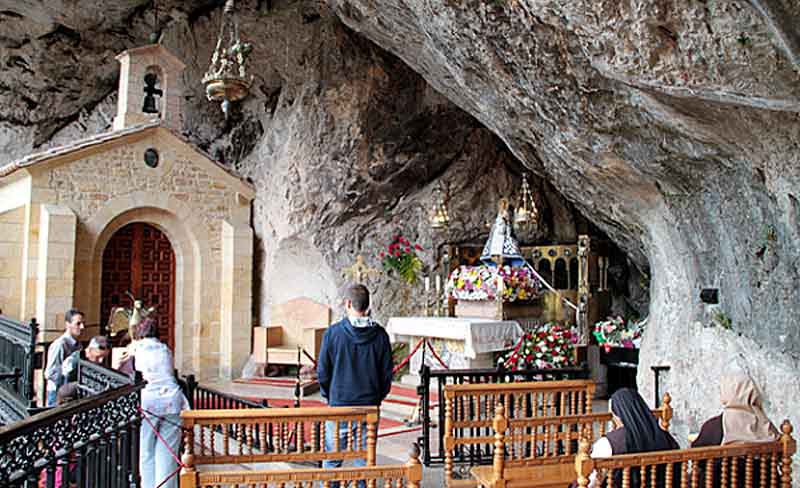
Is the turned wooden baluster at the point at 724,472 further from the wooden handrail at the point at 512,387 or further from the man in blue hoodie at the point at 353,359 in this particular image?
the man in blue hoodie at the point at 353,359

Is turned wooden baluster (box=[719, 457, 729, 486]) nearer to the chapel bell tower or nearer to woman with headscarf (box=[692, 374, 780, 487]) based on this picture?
woman with headscarf (box=[692, 374, 780, 487])

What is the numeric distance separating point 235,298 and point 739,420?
10.7 metres

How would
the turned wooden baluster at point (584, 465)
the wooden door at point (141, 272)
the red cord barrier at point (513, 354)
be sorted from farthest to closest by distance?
the wooden door at point (141, 272) < the red cord barrier at point (513, 354) < the turned wooden baluster at point (584, 465)

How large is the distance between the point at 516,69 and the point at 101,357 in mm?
4951

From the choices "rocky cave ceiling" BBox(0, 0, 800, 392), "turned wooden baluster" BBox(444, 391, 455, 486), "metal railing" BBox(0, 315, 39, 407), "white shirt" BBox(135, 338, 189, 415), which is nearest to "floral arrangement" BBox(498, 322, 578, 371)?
"rocky cave ceiling" BBox(0, 0, 800, 392)

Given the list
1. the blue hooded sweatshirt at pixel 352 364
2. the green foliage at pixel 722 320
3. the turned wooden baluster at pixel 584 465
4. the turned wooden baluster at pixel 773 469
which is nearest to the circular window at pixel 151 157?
the blue hooded sweatshirt at pixel 352 364

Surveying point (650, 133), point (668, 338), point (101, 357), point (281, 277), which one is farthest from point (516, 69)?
point (281, 277)

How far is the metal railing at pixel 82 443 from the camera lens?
3025 millimetres

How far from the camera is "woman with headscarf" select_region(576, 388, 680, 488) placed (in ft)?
11.1

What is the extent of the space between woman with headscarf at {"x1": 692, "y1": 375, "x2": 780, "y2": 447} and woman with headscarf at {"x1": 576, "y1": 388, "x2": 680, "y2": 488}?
0.76 m

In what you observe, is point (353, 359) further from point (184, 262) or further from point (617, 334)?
point (184, 262)

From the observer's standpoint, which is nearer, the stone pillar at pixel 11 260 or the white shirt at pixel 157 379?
the white shirt at pixel 157 379

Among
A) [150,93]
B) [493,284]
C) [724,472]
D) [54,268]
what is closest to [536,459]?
[724,472]

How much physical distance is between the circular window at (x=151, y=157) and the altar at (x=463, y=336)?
596 cm
